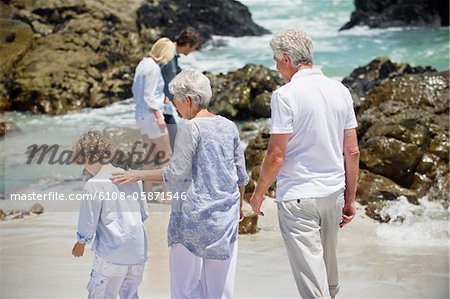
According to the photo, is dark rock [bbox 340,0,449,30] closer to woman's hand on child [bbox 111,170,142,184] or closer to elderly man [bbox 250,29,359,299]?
elderly man [bbox 250,29,359,299]

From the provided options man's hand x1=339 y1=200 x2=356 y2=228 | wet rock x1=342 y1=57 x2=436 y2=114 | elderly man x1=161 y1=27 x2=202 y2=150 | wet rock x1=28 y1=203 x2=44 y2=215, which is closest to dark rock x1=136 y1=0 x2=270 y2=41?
wet rock x1=342 y1=57 x2=436 y2=114

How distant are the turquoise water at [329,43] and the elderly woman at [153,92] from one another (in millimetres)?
8830

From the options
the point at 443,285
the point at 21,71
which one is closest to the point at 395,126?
the point at 443,285

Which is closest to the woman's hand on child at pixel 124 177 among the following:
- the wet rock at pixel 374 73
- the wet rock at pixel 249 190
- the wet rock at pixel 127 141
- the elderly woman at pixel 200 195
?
the elderly woman at pixel 200 195

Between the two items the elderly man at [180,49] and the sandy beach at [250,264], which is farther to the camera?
the elderly man at [180,49]

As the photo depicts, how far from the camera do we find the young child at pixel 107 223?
400cm

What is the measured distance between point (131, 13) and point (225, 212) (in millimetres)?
13910

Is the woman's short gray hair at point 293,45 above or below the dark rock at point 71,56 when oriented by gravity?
above

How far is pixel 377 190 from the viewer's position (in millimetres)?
7852

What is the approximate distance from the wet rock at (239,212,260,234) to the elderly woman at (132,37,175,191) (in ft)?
3.05

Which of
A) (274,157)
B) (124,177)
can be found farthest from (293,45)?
(124,177)

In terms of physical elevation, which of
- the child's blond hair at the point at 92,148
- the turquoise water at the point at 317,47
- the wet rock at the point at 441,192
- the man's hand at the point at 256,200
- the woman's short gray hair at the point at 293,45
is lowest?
the turquoise water at the point at 317,47

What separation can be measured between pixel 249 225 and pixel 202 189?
9.14ft
